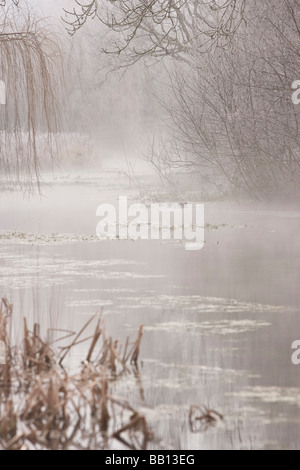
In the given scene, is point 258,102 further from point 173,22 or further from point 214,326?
point 214,326

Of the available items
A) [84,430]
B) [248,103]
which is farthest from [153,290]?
[248,103]

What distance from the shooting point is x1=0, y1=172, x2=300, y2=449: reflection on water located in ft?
13.7

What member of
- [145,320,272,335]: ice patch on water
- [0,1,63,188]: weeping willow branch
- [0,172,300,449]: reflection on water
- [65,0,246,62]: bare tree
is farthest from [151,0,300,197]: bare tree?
[145,320,272,335]: ice patch on water

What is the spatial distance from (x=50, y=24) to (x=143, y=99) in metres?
25.2

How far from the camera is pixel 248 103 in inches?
497

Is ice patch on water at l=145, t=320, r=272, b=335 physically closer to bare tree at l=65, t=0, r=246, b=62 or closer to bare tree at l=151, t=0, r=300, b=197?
bare tree at l=65, t=0, r=246, b=62

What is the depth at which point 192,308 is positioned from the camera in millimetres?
6734

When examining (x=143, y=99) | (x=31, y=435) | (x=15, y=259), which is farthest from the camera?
(x=143, y=99)

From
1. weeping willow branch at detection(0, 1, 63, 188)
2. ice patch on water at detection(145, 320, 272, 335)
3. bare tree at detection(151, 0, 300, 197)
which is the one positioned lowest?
ice patch on water at detection(145, 320, 272, 335)

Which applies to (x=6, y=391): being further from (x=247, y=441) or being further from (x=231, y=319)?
(x=231, y=319)

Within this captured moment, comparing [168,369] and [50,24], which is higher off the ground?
[50,24]

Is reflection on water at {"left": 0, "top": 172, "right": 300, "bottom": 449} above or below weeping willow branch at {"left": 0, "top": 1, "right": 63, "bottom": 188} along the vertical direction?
below

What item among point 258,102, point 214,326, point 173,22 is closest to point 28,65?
point 214,326

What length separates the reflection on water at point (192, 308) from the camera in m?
4.18
